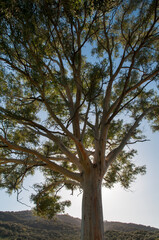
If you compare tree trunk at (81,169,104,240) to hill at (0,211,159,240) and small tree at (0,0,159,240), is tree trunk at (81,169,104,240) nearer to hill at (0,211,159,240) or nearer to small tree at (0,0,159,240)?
small tree at (0,0,159,240)

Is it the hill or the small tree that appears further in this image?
the hill

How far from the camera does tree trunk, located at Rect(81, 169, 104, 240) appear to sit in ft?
8.71

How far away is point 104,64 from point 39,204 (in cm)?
446

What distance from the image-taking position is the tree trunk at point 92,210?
2.66 meters

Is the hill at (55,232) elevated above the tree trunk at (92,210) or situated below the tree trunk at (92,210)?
below

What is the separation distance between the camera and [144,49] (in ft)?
17.3

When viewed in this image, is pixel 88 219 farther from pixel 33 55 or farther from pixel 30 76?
pixel 33 55

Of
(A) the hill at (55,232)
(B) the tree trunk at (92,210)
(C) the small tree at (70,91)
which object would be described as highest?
(C) the small tree at (70,91)

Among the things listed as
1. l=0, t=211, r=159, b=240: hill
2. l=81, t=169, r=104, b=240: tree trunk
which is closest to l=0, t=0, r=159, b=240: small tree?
l=81, t=169, r=104, b=240: tree trunk

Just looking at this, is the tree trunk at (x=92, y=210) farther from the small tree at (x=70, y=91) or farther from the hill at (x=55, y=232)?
the hill at (x=55, y=232)

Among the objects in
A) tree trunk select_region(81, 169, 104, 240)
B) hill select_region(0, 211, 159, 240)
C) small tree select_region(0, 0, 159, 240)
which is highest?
small tree select_region(0, 0, 159, 240)

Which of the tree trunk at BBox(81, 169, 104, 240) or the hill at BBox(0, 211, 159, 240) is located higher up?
the tree trunk at BBox(81, 169, 104, 240)

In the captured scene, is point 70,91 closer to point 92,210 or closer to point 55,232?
point 92,210

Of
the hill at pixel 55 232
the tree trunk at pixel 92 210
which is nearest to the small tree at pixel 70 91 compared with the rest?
the tree trunk at pixel 92 210
